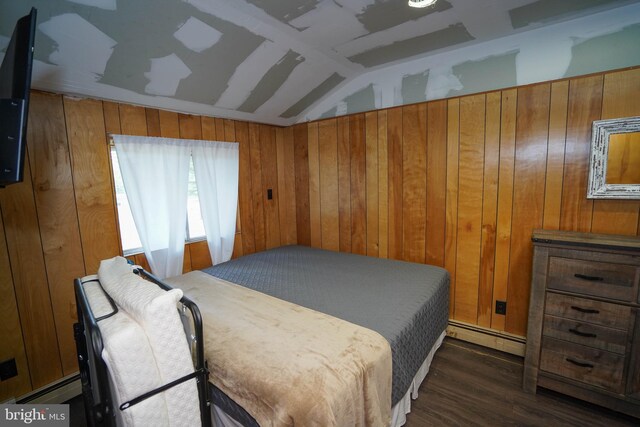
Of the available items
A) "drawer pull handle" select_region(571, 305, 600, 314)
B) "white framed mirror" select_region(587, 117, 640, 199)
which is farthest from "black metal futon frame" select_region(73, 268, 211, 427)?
"white framed mirror" select_region(587, 117, 640, 199)

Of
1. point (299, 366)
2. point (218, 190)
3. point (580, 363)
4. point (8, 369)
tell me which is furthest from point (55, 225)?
point (580, 363)

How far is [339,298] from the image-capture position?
1762 millimetres

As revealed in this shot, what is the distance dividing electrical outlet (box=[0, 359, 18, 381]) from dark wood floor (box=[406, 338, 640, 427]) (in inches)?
95.9

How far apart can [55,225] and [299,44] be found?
6.88 ft

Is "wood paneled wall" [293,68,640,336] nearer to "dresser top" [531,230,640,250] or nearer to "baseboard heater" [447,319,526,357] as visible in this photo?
"baseboard heater" [447,319,526,357]

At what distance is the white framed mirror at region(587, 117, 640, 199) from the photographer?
168cm

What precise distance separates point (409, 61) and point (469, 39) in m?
0.49

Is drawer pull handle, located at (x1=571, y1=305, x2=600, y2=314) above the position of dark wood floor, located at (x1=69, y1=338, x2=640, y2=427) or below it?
above

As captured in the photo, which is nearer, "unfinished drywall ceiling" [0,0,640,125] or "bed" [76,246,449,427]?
"bed" [76,246,449,427]

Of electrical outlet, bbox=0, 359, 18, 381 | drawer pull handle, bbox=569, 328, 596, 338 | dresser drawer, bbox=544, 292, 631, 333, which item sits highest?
dresser drawer, bbox=544, 292, 631, 333

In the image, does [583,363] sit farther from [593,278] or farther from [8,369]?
[8,369]

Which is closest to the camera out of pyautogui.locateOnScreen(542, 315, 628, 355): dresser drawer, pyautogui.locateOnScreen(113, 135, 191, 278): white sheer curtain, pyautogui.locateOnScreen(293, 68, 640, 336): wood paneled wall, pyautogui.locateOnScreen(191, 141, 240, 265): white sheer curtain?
pyautogui.locateOnScreen(542, 315, 628, 355): dresser drawer

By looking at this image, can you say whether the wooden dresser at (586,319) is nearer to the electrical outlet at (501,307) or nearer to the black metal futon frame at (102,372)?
the electrical outlet at (501,307)

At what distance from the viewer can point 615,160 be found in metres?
1.73
